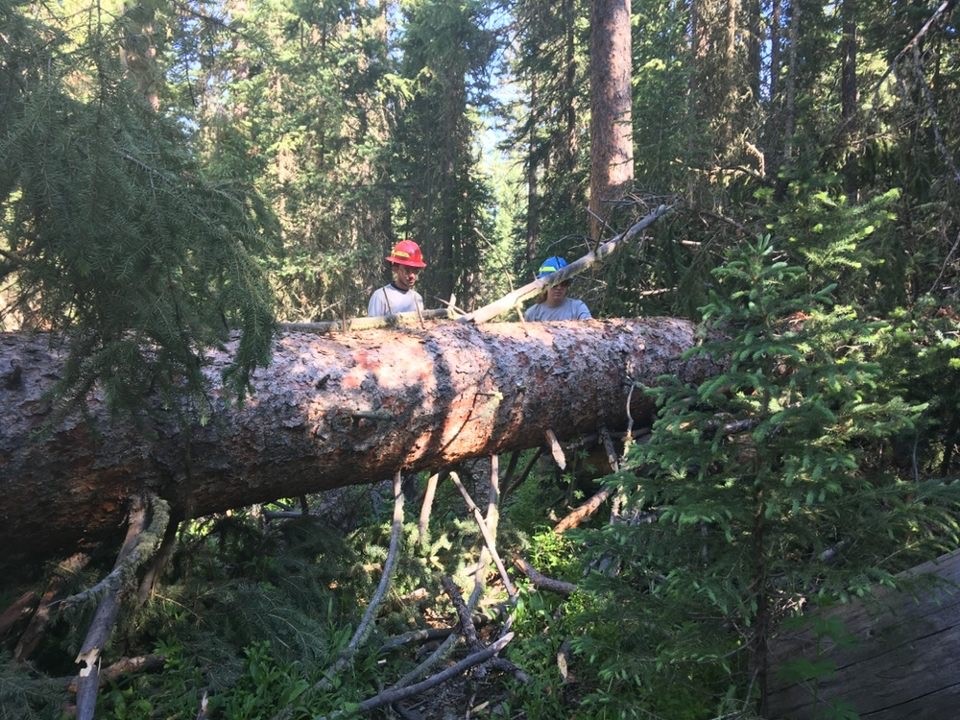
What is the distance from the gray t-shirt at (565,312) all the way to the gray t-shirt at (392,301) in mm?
1257

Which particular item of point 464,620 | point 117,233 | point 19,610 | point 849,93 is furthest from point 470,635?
point 849,93

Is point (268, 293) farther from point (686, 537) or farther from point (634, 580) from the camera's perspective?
point (634, 580)

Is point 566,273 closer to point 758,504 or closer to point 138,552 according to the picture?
point 758,504

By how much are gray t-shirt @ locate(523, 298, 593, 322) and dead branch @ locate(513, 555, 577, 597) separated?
99.4 inches

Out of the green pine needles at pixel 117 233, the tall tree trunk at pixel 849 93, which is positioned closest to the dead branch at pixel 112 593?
the green pine needles at pixel 117 233

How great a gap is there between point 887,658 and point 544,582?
1.99m

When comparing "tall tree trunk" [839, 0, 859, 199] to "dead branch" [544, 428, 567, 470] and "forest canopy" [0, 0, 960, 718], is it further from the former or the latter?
"dead branch" [544, 428, 567, 470]

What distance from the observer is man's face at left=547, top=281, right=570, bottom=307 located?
6.54m

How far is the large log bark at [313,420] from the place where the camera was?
Answer: 3037 millimetres

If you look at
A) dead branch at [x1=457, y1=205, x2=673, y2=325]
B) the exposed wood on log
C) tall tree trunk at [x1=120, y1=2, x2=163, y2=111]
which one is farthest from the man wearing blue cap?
tall tree trunk at [x1=120, y1=2, x2=163, y2=111]

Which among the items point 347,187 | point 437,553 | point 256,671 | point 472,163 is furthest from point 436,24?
point 256,671

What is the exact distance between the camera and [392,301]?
6336mm

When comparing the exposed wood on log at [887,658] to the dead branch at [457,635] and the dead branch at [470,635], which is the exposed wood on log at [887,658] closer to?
the dead branch at [470,635]

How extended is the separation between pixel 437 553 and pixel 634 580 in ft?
5.04
